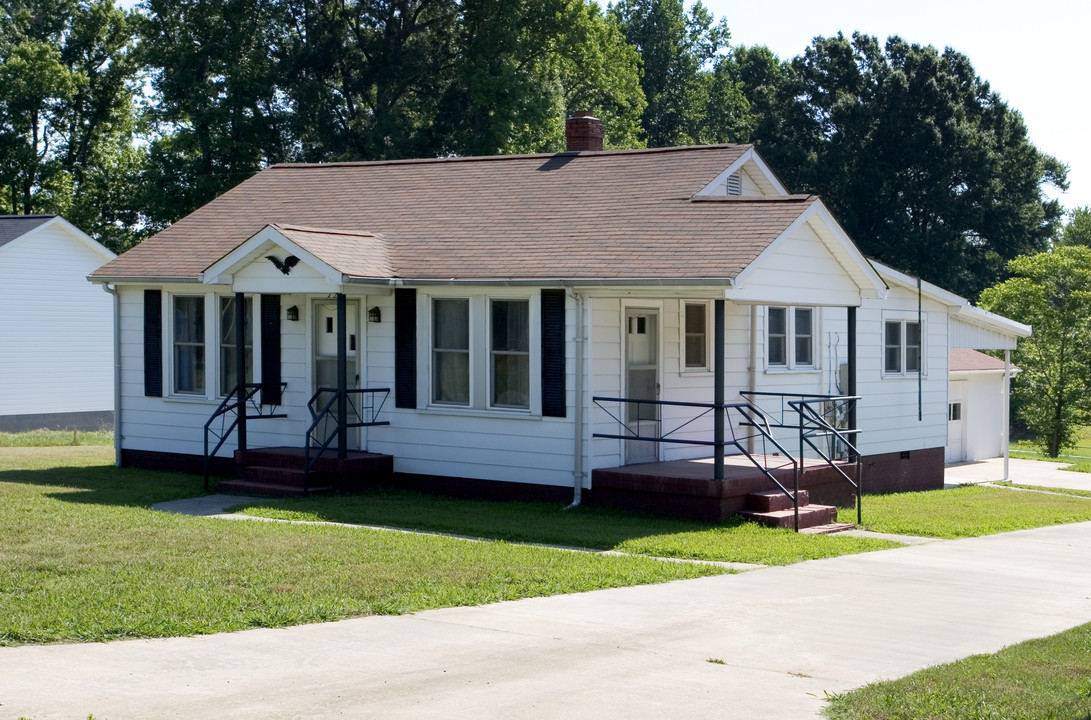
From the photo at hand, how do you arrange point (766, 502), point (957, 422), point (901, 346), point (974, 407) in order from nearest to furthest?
point (766, 502)
point (901, 346)
point (957, 422)
point (974, 407)

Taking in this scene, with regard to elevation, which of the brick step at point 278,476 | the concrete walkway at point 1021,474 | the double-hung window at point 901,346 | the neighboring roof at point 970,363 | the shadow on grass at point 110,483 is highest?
the double-hung window at point 901,346

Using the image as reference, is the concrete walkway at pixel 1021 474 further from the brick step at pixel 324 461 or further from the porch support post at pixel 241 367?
the porch support post at pixel 241 367

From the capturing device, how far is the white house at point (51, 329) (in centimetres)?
3609

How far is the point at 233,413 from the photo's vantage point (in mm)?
19547

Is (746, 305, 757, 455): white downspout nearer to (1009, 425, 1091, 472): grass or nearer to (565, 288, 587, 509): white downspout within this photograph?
(565, 288, 587, 509): white downspout

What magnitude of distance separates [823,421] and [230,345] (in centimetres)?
885

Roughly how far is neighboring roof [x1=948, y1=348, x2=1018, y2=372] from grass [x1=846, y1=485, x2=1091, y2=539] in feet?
22.6

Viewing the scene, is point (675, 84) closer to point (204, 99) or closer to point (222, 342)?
point (204, 99)

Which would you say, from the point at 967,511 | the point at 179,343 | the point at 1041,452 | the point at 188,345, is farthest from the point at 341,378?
the point at 1041,452

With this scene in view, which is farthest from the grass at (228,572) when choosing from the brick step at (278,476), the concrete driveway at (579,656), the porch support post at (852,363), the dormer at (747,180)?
the dormer at (747,180)

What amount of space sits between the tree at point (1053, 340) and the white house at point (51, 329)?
93.7ft

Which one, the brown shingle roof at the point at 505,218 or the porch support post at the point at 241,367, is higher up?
the brown shingle roof at the point at 505,218

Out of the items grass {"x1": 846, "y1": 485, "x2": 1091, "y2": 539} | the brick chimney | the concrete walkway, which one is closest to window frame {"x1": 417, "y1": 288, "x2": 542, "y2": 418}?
grass {"x1": 846, "y1": 485, "x2": 1091, "y2": 539}

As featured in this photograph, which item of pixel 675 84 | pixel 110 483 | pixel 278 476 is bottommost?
pixel 110 483
